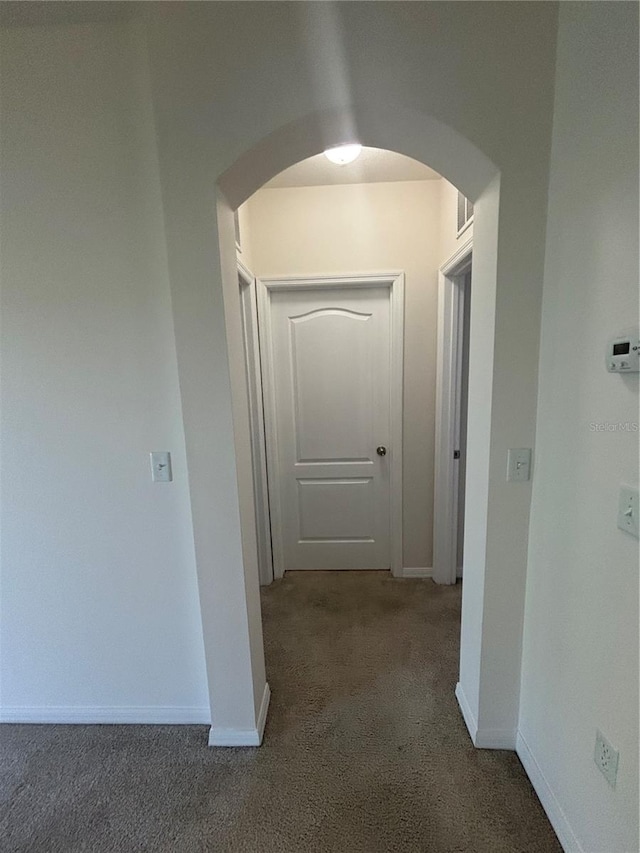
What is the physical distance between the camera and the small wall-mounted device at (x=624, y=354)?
84cm

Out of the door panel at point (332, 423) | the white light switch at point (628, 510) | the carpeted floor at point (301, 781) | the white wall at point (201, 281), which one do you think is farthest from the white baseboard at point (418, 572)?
the white light switch at point (628, 510)

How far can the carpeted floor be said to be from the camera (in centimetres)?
117

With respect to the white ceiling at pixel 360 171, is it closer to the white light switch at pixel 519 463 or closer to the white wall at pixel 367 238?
the white wall at pixel 367 238

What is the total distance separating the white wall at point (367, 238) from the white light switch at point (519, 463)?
1165mm

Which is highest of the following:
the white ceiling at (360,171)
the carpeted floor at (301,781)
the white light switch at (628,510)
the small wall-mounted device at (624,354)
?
the white ceiling at (360,171)

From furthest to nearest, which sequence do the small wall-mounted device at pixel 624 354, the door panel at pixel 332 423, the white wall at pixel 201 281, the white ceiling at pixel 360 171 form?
the door panel at pixel 332 423 < the white ceiling at pixel 360 171 < the white wall at pixel 201 281 < the small wall-mounted device at pixel 624 354

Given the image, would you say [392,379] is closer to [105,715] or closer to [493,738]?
[493,738]

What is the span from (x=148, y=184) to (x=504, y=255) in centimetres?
122

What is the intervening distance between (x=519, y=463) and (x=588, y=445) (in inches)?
10.5

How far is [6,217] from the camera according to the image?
1.28 m

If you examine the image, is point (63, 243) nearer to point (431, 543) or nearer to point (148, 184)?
point (148, 184)

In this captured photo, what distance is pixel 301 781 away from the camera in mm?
1330

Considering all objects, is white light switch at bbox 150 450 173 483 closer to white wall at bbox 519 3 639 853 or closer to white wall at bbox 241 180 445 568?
white wall at bbox 519 3 639 853

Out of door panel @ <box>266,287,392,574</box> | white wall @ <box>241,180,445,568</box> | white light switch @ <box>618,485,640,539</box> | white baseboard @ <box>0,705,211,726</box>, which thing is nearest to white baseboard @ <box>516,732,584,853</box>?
white light switch @ <box>618,485,640,539</box>
